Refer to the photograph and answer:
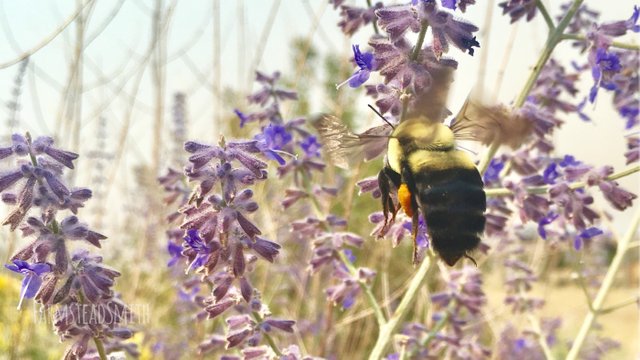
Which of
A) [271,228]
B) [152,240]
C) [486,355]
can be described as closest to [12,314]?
[152,240]

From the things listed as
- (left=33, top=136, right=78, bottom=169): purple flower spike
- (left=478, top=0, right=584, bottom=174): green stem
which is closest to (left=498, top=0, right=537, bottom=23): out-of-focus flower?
(left=478, top=0, right=584, bottom=174): green stem

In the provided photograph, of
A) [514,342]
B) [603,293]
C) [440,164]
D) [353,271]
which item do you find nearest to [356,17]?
[353,271]

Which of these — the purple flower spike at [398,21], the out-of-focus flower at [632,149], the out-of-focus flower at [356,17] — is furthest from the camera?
the out-of-focus flower at [632,149]

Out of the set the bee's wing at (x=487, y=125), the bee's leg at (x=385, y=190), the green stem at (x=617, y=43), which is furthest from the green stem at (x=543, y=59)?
the bee's leg at (x=385, y=190)

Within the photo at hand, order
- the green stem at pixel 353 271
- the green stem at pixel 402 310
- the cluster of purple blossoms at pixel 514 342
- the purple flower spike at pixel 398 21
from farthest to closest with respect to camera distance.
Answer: the cluster of purple blossoms at pixel 514 342 < the green stem at pixel 353 271 < the green stem at pixel 402 310 < the purple flower spike at pixel 398 21

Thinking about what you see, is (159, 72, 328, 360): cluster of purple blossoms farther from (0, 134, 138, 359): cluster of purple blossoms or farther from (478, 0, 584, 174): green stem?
(478, 0, 584, 174): green stem

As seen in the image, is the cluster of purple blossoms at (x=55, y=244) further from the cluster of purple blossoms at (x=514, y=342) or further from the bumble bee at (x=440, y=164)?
the cluster of purple blossoms at (x=514, y=342)

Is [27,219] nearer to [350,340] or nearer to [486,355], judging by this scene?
[486,355]

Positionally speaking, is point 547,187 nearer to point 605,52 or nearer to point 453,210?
point 605,52
